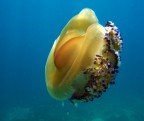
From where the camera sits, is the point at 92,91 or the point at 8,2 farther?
the point at 8,2

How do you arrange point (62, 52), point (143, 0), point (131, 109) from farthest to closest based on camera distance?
point (143, 0) → point (131, 109) → point (62, 52)

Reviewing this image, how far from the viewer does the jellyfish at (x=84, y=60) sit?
1.84 m

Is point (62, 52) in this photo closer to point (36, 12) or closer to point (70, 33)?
point (70, 33)

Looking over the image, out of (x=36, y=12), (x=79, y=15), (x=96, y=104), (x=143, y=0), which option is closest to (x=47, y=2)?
(x=36, y=12)

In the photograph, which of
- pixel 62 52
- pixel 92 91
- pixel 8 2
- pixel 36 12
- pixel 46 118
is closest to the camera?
pixel 92 91

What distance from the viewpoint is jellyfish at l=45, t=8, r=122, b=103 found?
1838 millimetres

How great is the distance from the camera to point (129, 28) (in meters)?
77.6

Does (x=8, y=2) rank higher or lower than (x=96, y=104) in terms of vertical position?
higher

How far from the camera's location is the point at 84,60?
190 cm

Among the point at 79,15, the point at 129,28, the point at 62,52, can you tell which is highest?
the point at 129,28

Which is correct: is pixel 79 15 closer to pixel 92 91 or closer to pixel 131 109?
pixel 92 91

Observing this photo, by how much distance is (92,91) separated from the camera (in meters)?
1.84

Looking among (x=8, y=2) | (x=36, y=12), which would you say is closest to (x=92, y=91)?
(x=8, y=2)

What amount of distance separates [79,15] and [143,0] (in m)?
64.8
